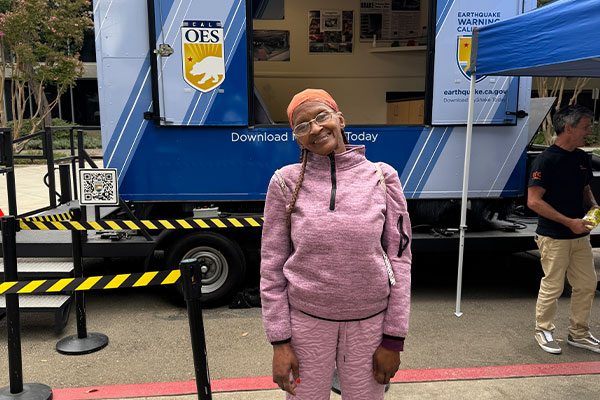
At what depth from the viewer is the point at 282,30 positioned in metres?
7.08

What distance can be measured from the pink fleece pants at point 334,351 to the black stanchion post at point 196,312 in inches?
30.0

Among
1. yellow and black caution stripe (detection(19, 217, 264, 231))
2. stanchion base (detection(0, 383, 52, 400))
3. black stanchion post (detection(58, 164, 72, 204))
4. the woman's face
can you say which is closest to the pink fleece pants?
the woman's face

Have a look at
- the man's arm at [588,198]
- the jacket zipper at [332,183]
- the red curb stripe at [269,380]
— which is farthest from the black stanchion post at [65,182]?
the man's arm at [588,198]

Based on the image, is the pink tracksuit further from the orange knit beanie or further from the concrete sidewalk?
the concrete sidewalk

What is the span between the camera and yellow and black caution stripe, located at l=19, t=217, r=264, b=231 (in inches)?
154

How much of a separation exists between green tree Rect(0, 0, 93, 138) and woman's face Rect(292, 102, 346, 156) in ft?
59.3

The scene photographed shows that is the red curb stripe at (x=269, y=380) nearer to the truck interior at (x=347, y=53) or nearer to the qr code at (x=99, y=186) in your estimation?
the qr code at (x=99, y=186)

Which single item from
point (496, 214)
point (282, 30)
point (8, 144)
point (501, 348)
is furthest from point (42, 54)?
point (501, 348)

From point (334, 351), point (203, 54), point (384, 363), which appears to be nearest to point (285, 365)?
point (334, 351)

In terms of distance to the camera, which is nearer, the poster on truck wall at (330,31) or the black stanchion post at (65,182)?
the black stanchion post at (65,182)

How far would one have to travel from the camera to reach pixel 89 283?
125 inches

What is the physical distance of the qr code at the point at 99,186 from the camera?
14.5ft

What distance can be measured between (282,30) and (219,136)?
2.80m

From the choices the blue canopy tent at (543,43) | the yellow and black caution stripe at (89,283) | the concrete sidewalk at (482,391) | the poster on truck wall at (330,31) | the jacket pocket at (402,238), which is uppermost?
the poster on truck wall at (330,31)
